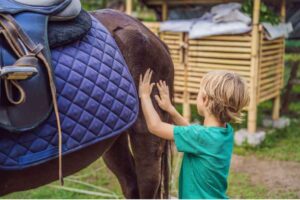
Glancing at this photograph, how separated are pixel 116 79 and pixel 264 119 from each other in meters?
4.16

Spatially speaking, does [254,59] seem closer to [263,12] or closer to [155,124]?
[263,12]

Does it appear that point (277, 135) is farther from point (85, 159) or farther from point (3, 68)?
point (3, 68)

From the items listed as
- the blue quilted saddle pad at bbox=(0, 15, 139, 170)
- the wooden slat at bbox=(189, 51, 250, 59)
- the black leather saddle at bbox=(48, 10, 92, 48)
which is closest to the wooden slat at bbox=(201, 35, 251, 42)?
the wooden slat at bbox=(189, 51, 250, 59)

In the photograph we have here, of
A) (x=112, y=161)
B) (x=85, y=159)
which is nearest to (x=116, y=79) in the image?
(x=85, y=159)

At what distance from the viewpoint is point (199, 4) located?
5582 millimetres

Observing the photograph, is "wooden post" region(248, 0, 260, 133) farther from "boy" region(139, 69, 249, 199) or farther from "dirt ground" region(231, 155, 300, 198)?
"boy" region(139, 69, 249, 199)

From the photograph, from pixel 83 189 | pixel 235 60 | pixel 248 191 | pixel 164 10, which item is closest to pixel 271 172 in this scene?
pixel 248 191

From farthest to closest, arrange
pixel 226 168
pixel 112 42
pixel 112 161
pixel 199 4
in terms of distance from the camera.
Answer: pixel 199 4 < pixel 112 161 < pixel 112 42 < pixel 226 168

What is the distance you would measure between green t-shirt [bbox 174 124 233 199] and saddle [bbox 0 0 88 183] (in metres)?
0.46

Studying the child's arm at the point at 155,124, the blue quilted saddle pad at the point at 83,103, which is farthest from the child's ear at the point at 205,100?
the blue quilted saddle pad at the point at 83,103

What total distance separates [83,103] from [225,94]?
0.55m

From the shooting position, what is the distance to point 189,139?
1571 millimetres

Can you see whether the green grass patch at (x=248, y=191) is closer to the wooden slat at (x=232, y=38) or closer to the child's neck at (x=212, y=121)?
the wooden slat at (x=232, y=38)

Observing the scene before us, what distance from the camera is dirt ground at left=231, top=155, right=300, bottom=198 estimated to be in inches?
150
